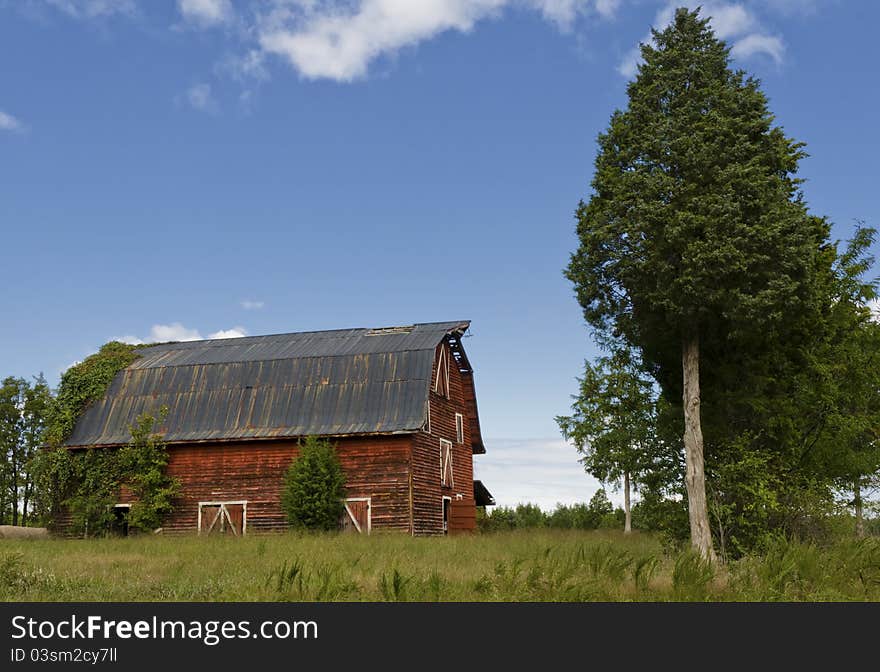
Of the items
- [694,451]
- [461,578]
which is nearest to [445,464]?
[694,451]

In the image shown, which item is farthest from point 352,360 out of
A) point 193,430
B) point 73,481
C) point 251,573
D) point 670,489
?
point 251,573

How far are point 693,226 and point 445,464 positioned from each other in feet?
56.8

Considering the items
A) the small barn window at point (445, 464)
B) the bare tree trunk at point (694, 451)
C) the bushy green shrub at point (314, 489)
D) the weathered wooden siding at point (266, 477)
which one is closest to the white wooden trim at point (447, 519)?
the small barn window at point (445, 464)

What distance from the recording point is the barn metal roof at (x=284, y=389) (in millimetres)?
31125

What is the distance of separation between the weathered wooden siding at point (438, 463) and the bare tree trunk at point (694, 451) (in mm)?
12470

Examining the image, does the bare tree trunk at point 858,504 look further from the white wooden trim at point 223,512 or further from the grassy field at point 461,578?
the white wooden trim at point 223,512

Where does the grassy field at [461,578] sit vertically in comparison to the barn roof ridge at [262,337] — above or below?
below

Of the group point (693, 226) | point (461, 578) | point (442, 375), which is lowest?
point (461, 578)

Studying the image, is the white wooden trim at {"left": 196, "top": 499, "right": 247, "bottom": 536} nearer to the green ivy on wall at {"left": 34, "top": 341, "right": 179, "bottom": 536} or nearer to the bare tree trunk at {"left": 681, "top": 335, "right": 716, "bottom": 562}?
the green ivy on wall at {"left": 34, "top": 341, "right": 179, "bottom": 536}

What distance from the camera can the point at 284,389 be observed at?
108 feet

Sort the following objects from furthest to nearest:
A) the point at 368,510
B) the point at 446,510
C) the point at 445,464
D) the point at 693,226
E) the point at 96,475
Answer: the point at 446,510
the point at 445,464
the point at 96,475
the point at 368,510
the point at 693,226

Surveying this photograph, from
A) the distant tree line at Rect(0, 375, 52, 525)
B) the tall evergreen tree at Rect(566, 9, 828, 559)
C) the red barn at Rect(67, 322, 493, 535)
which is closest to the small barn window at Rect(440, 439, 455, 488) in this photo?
the red barn at Rect(67, 322, 493, 535)

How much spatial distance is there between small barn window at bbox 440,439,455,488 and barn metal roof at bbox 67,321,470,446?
392 cm

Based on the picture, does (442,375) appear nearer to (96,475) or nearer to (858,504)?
(96,475)
